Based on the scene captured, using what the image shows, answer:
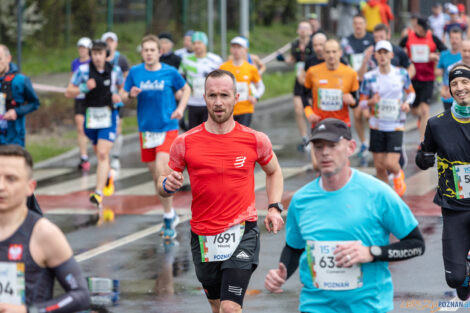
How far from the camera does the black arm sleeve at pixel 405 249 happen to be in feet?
17.8

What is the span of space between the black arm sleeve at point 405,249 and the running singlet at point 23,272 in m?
1.71

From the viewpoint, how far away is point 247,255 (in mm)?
7387

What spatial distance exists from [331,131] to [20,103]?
8.27 metres

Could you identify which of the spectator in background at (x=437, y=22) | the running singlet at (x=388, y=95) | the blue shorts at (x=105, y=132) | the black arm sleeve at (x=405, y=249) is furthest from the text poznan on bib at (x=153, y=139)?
the spectator in background at (x=437, y=22)

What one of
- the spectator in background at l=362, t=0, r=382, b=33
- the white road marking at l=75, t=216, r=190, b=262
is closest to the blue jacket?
the white road marking at l=75, t=216, r=190, b=262

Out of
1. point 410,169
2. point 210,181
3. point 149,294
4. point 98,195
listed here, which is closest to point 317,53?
point 410,169

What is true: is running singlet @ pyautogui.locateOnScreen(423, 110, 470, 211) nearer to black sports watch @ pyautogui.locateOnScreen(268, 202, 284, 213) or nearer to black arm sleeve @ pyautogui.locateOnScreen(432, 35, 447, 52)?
black sports watch @ pyautogui.locateOnScreen(268, 202, 284, 213)

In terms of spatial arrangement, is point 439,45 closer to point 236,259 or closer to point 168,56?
point 168,56

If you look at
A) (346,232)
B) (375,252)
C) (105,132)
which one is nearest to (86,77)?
(105,132)

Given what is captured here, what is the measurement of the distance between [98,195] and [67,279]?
29.3 feet

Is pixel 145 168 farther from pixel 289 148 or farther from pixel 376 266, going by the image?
pixel 376 266

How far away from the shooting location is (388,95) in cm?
1380

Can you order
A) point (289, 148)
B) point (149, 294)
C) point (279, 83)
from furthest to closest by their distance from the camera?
point (279, 83), point (289, 148), point (149, 294)

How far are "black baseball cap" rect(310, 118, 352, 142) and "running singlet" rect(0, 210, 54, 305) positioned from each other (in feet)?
4.99
